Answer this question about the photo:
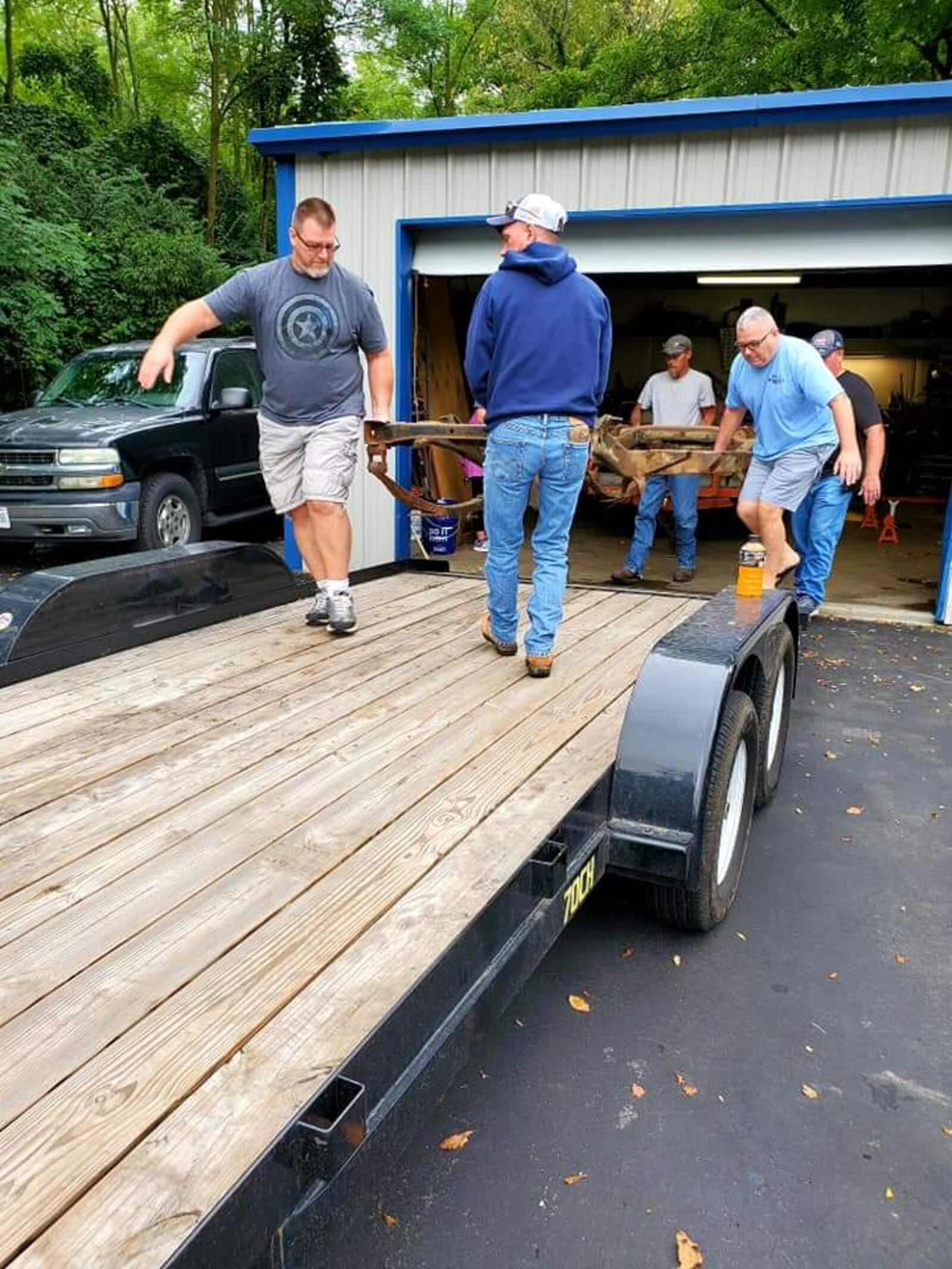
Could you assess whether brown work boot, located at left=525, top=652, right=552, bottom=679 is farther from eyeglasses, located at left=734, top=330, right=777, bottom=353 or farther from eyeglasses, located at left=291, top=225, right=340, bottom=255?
eyeglasses, located at left=734, top=330, right=777, bottom=353

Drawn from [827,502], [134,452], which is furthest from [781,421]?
[134,452]

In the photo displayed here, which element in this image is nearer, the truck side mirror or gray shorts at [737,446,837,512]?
gray shorts at [737,446,837,512]

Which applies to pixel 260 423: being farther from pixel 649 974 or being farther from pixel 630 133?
pixel 630 133

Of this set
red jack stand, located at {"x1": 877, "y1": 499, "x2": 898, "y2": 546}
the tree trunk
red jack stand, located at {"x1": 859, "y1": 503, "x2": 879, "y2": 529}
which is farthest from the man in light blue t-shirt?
the tree trunk

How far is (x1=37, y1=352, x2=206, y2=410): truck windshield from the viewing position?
9.06 meters

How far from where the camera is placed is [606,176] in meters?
7.40

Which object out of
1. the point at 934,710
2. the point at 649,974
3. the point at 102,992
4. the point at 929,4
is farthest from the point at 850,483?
the point at 929,4

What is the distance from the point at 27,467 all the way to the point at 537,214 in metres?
6.01

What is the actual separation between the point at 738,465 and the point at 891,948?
133 inches

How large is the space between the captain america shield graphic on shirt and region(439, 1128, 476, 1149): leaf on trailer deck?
10.2 feet

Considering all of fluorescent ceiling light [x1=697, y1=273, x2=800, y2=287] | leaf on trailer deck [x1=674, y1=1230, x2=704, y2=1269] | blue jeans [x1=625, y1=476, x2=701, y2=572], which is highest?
fluorescent ceiling light [x1=697, y1=273, x2=800, y2=287]

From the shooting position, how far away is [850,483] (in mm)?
5730

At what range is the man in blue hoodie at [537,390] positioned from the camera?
12.2 ft

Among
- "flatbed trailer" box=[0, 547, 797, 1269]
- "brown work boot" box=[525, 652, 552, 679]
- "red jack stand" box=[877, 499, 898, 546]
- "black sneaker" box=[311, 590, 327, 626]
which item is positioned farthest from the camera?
"red jack stand" box=[877, 499, 898, 546]
